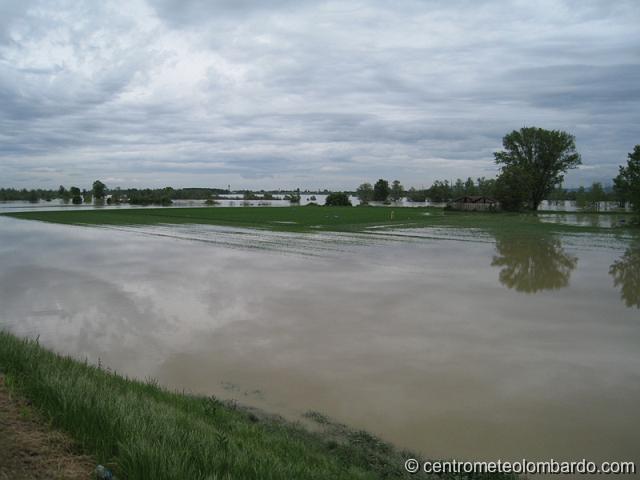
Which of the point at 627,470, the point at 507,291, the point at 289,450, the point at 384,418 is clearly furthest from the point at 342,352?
the point at 507,291

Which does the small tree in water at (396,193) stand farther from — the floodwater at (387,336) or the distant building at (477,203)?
the floodwater at (387,336)

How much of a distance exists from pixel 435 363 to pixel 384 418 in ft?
8.20

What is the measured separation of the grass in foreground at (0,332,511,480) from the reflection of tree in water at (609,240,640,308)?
12391 millimetres

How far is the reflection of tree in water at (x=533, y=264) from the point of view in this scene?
57.2 ft

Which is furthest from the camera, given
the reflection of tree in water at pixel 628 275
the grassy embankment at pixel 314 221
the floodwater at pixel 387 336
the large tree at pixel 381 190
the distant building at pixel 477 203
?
the large tree at pixel 381 190

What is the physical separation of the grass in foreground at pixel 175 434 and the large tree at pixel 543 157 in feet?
269

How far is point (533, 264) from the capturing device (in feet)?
71.8

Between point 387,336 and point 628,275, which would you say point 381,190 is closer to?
point 628,275

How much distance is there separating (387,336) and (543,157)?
81627 mm

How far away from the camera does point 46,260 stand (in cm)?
2205

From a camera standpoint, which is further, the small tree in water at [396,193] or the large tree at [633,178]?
the small tree in water at [396,193]

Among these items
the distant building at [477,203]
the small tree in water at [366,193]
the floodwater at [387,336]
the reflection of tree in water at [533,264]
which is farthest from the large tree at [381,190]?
the floodwater at [387,336]

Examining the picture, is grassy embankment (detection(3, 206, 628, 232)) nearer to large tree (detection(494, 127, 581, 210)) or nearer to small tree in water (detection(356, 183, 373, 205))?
large tree (detection(494, 127, 581, 210))

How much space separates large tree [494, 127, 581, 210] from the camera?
3169 inches
